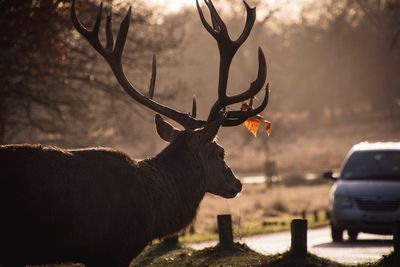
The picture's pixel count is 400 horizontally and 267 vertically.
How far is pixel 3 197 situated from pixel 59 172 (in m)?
0.68

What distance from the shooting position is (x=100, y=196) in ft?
33.2

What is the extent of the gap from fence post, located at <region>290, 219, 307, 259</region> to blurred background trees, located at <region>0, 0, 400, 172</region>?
784cm

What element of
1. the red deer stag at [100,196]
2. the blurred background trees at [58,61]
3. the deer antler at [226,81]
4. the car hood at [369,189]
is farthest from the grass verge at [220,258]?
the blurred background trees at [58,61]

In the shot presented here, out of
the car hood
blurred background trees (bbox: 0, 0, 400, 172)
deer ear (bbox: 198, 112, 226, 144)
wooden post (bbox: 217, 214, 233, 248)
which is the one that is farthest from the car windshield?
deer ear (bbox: 198, 112, 226, 144)

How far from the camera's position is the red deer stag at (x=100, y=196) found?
30.8 ft

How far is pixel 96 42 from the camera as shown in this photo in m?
13.6

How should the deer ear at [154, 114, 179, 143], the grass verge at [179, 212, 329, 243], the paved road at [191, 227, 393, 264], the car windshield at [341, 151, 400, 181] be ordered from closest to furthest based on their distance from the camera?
the deer ear at [154, 114, 179, 143], the paved road at [191, 227, 393, 264], the car windshield at [341, 151, 400, 181], the grass verge at [179, 212, 329, 243]

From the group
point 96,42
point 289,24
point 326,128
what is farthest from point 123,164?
point 326,128

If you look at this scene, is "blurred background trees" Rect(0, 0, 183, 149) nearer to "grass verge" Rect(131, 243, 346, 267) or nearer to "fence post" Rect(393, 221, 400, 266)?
"grass verge" Rect(131, 243, 346, 267)

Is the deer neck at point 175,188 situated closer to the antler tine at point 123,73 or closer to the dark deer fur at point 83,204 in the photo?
the dark deer fur at point 83,204

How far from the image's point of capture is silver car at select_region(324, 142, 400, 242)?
19672 mm

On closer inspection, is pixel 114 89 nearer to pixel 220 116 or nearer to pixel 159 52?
pixel 159 52

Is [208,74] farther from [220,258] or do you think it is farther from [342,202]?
[220,258]

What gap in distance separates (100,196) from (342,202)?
1058 centimetres
